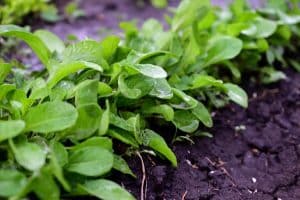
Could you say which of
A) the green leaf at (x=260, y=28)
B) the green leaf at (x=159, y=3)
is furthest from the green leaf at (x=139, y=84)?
the green leaf at (x=159, y=3)

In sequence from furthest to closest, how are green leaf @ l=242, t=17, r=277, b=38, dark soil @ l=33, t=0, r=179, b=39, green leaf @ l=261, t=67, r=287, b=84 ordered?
dark soil @ l=33, t=0, r=179, b=39
green leaf @ l=261, t=67, r=287, b=84
green leaf @ l=242, t=17, r=277, b=38

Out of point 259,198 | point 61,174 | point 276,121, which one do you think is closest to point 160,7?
point 276,121

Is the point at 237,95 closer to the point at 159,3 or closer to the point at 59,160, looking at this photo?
the point at 59,160

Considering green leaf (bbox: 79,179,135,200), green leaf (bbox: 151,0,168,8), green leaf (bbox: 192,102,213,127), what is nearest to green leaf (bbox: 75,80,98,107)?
green leaf (bbox: 79,179,135,200)

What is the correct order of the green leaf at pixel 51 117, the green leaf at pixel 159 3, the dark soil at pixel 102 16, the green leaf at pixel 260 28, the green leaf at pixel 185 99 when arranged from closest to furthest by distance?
the green leaf at pixel 51 117
the green leaf at pixel 185 99
the green leaf at pixel 260 28
the dark soil at pixel 102 16
the green leaf at pixel 159 3

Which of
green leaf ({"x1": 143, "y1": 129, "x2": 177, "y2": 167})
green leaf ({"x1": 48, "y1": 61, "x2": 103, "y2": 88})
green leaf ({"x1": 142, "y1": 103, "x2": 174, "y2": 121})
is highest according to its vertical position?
green leaf ({"x1": 48, "y1": 61, "x2": 103, "y2": 88})

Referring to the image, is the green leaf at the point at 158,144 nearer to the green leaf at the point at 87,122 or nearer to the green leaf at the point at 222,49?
the green leaf at the point at 87,122

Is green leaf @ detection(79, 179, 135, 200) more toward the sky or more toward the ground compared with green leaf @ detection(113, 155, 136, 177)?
more toward the sky

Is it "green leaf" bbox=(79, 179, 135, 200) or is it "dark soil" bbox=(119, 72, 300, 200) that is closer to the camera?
"green leaf" bbox=(79, 179, 135, 200)

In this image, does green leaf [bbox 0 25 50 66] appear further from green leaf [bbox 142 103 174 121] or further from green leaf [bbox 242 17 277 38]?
green leaf [bbox 242 17 277 38]
